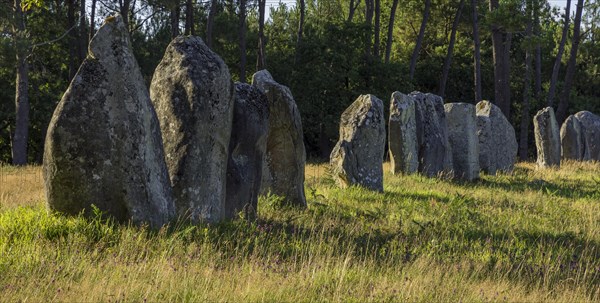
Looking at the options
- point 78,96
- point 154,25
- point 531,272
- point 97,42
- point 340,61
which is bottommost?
point 531,272

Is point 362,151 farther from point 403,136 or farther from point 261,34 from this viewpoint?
point 261,34

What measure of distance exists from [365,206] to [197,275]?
5.75 meters

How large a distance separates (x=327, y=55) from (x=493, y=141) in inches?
463

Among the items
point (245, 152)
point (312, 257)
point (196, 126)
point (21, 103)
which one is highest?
point (21, 103)

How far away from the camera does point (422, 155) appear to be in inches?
656

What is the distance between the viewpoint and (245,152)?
8781mm

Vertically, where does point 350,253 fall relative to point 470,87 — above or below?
below

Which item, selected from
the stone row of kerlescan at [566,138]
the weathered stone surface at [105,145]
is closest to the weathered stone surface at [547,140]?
the stone row of kerlescan at [566,138]

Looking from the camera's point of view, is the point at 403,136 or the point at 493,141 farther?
the point at 493,141

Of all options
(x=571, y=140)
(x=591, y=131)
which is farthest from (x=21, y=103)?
(x=591, y=131)

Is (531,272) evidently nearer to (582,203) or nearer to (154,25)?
(582,203)

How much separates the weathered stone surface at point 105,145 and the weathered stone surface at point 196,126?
74 cm

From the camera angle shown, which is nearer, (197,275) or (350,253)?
(197,275)

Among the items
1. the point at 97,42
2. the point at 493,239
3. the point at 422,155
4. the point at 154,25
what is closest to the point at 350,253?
the point at 493,239
